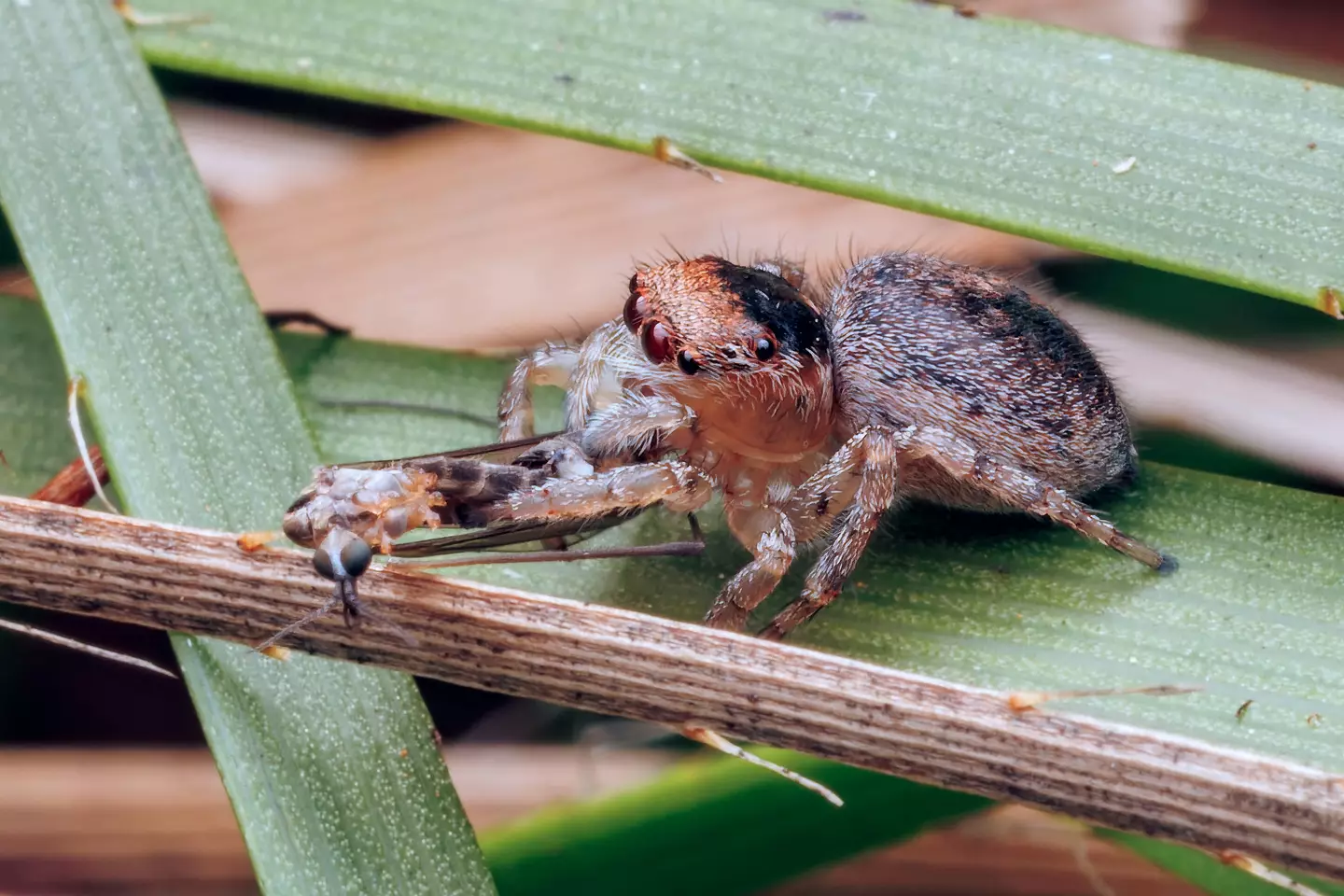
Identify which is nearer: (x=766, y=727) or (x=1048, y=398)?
(x=766, y=727)

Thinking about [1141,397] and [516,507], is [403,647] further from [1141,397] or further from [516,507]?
[1141,397]

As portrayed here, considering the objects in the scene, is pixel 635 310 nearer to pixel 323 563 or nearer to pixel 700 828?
pixel 323 563

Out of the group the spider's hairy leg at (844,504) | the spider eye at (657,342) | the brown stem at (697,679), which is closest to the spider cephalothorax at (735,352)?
the spider eye at (657,342)

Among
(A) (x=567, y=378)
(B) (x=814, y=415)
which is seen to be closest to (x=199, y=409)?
(A) (x=567, y=378)

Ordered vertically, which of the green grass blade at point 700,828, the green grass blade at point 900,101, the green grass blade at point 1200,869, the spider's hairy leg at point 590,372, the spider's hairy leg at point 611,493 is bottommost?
the green grass blade at point 700,828

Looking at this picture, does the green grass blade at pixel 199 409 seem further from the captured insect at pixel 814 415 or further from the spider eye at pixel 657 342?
the spider eye at pixel 657 342

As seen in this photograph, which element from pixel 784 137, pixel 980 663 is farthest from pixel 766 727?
pixel 784 137
